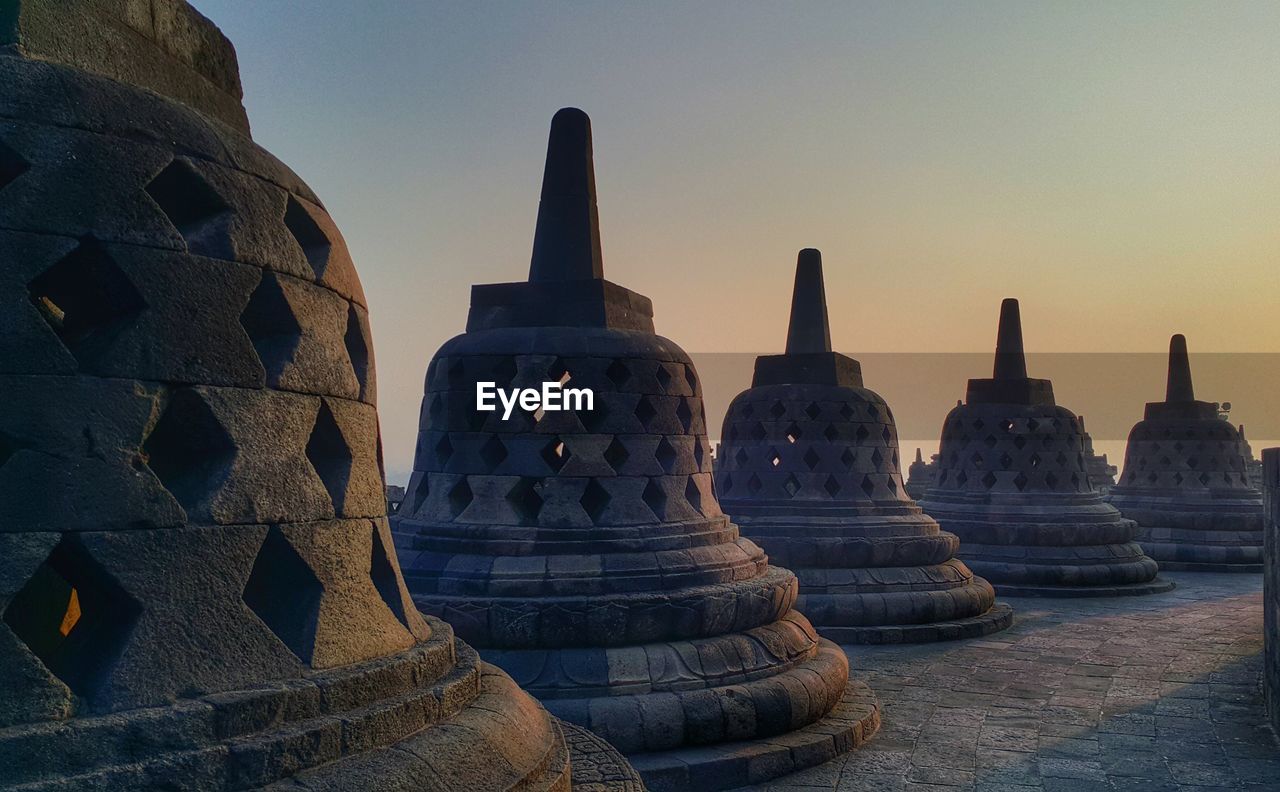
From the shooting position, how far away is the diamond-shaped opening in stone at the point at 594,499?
7.47 meters

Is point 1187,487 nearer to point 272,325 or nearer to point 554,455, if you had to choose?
point 554,455

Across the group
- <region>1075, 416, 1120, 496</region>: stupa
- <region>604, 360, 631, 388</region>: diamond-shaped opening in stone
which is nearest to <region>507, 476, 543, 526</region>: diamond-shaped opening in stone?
<region>604, 360, 631, 388</region>: diamond-shaped opening in stone

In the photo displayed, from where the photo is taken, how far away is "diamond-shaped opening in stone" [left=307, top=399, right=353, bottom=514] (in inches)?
135

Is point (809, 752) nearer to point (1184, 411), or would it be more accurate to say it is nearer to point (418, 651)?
point (418, 651)

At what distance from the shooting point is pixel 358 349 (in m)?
3.79

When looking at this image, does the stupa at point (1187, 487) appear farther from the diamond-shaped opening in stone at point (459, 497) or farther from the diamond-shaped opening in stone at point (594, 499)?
the diamond-shaped opening in stone at point (459, 497)

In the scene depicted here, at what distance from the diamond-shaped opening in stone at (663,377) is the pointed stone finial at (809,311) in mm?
5658

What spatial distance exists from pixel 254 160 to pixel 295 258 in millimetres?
338

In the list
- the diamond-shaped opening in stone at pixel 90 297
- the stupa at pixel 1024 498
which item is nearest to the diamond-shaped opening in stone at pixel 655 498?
the diamond-shaped opening in stone at pixel 90 297

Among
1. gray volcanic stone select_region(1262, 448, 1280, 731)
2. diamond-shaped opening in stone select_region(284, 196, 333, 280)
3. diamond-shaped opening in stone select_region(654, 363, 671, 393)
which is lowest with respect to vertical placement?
gray volcanic stone select_region(1262, 448, 1280, 731)

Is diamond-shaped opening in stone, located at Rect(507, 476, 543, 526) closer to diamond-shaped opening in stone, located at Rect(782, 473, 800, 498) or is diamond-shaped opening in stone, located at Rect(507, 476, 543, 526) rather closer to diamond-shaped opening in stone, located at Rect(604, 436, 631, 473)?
diamond-shaped opening in stone, located at Rect(604, 436, 631, 473)

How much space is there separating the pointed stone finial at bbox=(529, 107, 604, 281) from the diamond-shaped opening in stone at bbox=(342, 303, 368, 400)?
4.32 meters

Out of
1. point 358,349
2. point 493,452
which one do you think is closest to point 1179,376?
point 493,452

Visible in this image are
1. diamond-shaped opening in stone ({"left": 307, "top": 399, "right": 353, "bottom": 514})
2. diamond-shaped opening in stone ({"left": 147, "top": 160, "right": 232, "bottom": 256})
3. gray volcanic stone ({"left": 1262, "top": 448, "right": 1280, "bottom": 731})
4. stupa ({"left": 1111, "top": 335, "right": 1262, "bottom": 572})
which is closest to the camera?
diamond-shaped opening in stone ({"left": 147, "top": 160, "right": 232, "bottom": 256})
